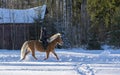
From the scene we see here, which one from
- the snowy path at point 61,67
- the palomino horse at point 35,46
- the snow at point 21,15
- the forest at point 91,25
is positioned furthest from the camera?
the snow at point 21,15

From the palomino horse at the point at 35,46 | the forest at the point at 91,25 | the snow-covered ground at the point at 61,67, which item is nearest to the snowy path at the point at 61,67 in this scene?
the snow-covered ground at the point at 61,67

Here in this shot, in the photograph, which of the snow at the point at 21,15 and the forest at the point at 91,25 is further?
the snow at the point at 21,15

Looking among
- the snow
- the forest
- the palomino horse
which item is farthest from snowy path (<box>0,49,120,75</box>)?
the snow

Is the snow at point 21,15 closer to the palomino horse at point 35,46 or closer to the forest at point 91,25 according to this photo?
the forest at point 91,25

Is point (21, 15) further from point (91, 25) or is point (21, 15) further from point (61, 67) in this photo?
point (61, 67)

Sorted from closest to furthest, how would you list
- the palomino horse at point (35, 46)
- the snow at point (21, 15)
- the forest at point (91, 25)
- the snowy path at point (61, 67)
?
the snowy path at point (61, 67), the palomino horse at point (35, 46), the forest at point (91, 25), the snow at point (21, 15)

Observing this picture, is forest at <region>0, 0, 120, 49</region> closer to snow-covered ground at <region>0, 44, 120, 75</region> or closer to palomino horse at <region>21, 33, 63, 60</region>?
palomino horse at <region>21, 33, 63, 60</region>

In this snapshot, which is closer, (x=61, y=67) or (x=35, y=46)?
(x=61, y=67)

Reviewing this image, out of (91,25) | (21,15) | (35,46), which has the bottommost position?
(91,25)

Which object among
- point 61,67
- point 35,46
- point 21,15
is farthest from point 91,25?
point 61,67

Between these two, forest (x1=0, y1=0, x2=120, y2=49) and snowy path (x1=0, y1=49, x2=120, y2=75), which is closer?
snowy path (x1=0, y1=49, x2=120, y2=75)

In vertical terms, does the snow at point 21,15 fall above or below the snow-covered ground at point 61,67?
above

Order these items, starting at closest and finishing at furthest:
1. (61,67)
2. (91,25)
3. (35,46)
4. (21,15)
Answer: (61,67), (35,46), (91,25), (21,15)

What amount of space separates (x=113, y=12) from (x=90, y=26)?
2.63 metres
